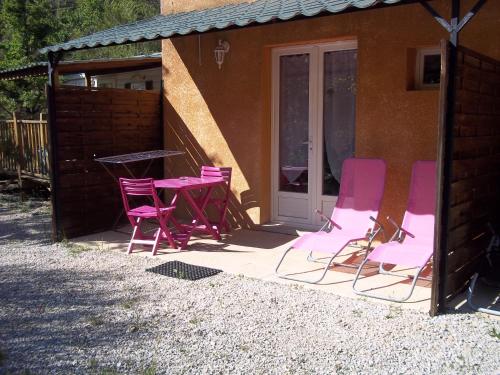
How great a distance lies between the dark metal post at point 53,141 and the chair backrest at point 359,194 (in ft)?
13.0

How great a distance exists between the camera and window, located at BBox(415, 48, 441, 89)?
21.5ft

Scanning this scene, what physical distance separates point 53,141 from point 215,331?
14.5ft

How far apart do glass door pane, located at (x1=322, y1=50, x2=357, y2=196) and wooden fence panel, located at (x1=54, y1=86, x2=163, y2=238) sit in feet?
10.6

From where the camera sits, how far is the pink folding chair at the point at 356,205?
20.0 feet

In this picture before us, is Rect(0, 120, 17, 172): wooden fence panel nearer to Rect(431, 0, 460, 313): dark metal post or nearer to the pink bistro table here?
the pink bistro table

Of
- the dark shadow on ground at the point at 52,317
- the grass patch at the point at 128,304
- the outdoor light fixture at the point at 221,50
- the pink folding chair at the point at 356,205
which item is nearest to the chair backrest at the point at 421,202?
the pink folding chair at the point at 356,205

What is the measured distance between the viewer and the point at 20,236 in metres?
8.20

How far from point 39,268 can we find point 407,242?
4279 millimetres

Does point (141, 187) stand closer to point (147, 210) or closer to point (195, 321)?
point (147, 210)

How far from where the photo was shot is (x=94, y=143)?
8.14m

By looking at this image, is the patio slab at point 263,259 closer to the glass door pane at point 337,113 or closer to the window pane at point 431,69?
the glass door pane at point 337,113

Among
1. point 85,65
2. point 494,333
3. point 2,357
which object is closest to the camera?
point 2,357

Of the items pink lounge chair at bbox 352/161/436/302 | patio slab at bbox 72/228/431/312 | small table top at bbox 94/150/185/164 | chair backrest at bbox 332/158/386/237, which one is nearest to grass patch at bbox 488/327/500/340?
patio slab at bbox 72/228/431/312

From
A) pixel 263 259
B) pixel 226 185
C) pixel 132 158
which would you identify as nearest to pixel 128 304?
pixel 263 259
